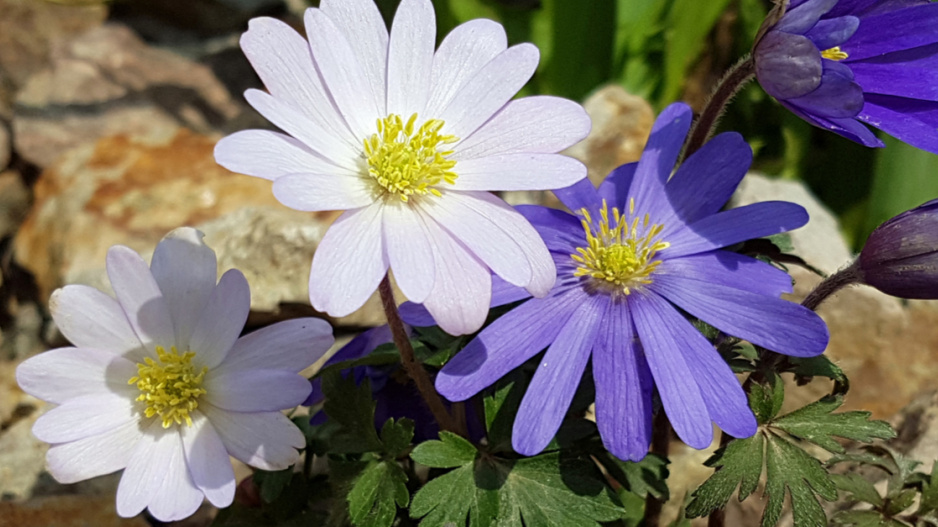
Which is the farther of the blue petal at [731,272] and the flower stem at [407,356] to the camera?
the blue petal at [731,272]

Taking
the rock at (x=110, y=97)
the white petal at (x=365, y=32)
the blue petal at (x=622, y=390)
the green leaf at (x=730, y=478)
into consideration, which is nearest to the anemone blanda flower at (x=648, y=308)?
the blue petal at (x=622, y=390)

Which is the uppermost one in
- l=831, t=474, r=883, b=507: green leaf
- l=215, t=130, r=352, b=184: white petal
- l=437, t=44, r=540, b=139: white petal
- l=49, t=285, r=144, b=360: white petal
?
l=437, t=44, r=540, b=139: white petal

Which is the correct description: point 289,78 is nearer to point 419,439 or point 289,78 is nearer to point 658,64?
point 419,439

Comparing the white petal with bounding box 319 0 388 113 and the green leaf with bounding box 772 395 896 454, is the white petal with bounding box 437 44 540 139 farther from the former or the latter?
the green leaf with bounding box 772 395 896 454

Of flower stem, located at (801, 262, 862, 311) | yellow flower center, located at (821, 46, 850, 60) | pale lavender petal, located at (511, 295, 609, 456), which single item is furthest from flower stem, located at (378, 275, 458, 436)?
yellow flower center, located at (821, 46, 850, 60)

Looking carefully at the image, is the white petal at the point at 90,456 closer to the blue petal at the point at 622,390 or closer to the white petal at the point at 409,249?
the white petal at the point at 409,249

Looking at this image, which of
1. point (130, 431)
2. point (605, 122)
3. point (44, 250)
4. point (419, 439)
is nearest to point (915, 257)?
point (419, 439)

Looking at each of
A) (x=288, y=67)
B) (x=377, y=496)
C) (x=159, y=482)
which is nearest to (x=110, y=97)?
(x=288, y=67)

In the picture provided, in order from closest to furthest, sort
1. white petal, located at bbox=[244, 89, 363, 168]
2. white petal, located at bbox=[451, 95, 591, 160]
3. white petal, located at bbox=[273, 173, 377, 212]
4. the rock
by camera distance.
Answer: white petal, located at bbox=[273, 173, 377, 212] → white petal, located at bbox=[244, 89, 363, 168] → white petal, located at bbox=[451, 95, 591, 160] → the rock
